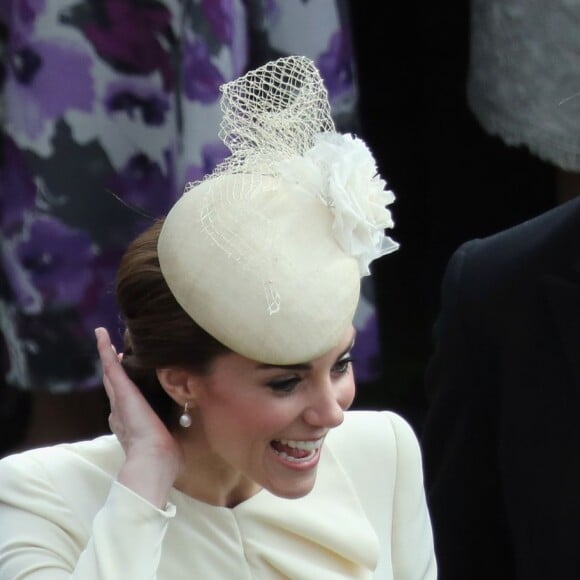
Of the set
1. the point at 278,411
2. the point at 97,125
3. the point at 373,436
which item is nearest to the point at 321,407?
the point at 278,411

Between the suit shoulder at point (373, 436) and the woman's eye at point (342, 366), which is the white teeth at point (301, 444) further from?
the suit shoulder at point (373, 436)

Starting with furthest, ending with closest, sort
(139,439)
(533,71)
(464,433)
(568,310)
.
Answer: (533,71) < (464,433) < (568,310) < (139,439)

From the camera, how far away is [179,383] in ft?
7.25

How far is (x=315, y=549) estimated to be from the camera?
7.64ft

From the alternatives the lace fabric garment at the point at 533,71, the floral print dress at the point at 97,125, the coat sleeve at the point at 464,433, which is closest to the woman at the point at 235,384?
the coat sleeve at the point at 464,433

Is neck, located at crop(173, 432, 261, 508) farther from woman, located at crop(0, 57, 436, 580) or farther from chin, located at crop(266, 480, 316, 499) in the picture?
chin, located at crop(266, 480, 316, 499)

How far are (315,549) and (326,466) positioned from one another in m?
0.12

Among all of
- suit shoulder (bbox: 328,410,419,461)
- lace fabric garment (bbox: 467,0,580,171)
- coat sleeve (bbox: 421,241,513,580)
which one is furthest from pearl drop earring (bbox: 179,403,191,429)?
lace fabric garment (bbox: 467,0,580,171)

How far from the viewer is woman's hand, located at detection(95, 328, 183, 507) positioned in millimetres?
2154

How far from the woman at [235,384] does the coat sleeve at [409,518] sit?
3 centimetres

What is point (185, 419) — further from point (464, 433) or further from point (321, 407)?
point (464, 433)

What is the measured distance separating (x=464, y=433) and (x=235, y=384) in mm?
713

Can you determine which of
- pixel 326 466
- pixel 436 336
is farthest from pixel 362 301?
pixel 326 466

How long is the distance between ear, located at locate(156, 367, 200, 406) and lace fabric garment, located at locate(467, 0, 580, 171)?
99 cm
